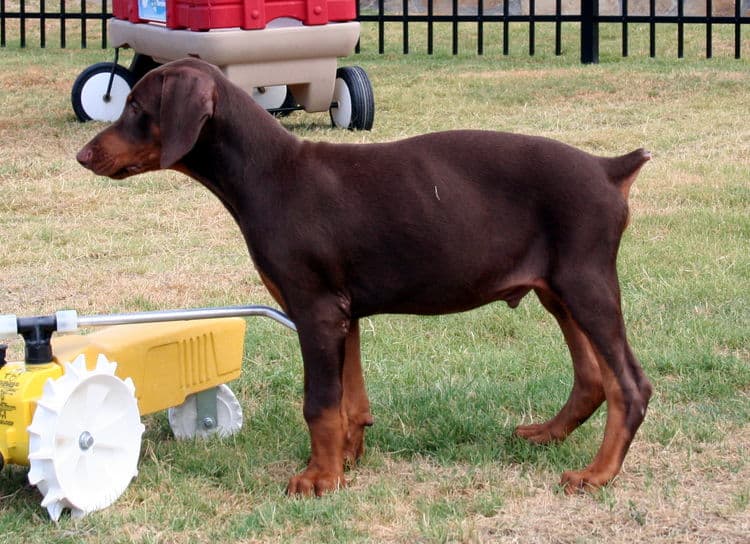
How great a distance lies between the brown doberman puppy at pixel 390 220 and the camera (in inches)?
139

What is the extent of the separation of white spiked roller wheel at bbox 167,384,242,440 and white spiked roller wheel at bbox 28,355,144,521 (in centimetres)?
48

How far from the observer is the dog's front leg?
11.8 ft

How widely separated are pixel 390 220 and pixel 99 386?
102cm

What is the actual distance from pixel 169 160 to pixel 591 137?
6.48 meters

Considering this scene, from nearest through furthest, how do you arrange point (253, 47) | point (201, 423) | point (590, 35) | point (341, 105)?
1. point (201, 423)
2. point (253, 47)
3. point (341, 105)
4. point (590, 35)

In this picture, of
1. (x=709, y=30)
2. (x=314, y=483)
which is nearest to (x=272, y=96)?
(x=709, y=30)

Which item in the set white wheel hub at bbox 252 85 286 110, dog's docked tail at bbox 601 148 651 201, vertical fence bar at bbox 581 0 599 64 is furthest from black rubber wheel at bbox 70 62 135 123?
dog's docked tail at bbox 601 148 651 201

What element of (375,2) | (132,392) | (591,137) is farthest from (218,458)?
(375,2)

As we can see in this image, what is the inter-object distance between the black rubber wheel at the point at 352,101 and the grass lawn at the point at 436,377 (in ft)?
0.60

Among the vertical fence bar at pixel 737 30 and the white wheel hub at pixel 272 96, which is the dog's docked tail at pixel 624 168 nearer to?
the white wheel hub at pixel 272 96

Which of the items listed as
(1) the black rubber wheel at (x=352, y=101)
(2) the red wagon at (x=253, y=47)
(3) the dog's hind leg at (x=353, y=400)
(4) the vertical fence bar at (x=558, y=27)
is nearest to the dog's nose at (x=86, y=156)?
(3) the dog's hind leg at (x=353, y=400)

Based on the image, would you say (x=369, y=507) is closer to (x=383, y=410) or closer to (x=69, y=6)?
(x=383, y=410)

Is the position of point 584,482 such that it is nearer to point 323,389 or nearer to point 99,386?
point 323,389

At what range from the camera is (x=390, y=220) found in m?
3.59
